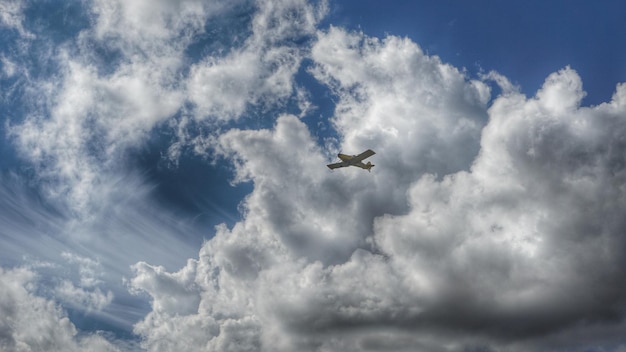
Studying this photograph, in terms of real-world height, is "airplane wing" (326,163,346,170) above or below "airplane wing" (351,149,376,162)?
below

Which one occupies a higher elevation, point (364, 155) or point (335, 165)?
point (364, 155)

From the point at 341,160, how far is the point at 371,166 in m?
17.9

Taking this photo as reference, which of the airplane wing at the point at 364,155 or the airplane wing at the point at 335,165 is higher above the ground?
the airplane wing at the point at 364,155

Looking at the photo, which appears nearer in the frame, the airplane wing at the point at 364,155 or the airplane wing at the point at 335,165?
the airplane wing at the point at 364,155

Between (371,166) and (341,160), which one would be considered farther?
(371,166)

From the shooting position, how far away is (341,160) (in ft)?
528

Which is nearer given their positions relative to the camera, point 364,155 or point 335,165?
point 364,155

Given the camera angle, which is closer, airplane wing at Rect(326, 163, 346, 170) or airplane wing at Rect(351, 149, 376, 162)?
airplane wing at Rect(351, 149, 376, 162)

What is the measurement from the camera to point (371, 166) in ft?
573
